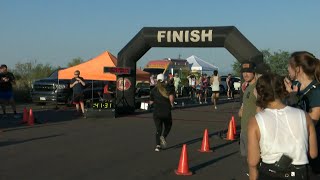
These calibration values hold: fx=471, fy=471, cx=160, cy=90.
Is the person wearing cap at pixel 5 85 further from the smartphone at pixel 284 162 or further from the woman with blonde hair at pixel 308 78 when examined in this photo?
the smartphone at pixel 284 162

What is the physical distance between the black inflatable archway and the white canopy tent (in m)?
30.4

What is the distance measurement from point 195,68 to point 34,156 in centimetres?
4216

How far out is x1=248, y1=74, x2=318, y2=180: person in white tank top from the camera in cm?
351

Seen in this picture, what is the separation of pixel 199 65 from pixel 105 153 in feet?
145

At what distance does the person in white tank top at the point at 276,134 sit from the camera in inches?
138

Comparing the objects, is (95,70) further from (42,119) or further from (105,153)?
(105,153)

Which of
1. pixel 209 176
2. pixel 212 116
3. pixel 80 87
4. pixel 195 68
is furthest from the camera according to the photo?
pixel 195 68

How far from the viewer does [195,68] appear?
5069cm

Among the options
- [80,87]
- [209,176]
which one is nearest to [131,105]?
[80,87]

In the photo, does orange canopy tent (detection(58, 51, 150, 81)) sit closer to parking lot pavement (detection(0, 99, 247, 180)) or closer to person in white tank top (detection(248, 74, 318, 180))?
parking lot pavement (detection(0, 99, 247, 180))

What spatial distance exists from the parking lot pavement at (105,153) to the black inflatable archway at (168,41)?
12.1ft

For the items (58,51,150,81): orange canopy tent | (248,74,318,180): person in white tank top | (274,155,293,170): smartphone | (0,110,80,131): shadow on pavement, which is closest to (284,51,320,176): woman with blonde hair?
(248,74,318,180): person in white tank top

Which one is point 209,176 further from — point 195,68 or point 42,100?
point 195,68

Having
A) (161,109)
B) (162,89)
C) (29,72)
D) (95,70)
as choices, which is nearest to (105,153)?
(161,109)
